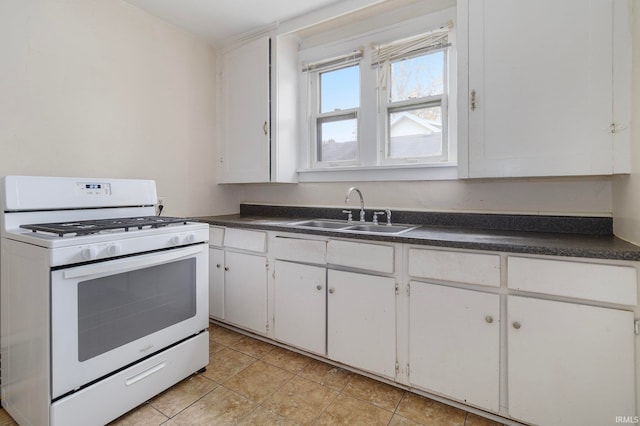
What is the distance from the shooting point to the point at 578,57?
4.97 feet

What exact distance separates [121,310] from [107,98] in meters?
1.58

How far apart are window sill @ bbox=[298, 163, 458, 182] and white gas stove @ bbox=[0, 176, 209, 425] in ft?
3.83

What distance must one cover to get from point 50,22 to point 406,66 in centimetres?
238

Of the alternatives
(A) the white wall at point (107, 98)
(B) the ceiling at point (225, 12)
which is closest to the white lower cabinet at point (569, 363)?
(B) the ceiling at point (225, 12)

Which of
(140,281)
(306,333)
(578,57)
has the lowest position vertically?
(306,333)

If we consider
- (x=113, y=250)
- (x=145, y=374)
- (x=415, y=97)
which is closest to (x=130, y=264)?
(x=113, y=250)

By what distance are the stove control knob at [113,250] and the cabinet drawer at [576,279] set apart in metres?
1.82

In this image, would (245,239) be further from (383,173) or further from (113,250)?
(383,173)

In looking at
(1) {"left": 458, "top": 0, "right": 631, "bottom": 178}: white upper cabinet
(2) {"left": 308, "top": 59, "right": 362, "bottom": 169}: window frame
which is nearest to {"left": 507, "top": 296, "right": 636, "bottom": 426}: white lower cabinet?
(1) {"left": 458, "top": 0, "right": 631, "bottom": 178}: white upper cabinet

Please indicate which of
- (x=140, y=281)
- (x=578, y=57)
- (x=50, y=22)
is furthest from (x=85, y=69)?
(x=578, y=57)

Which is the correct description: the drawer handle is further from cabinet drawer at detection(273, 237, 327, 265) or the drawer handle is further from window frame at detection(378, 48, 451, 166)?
window frame at detection(378, 48, 451, 166)

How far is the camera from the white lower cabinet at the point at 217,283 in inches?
98.4

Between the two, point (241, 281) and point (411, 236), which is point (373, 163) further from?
point (241, 281)

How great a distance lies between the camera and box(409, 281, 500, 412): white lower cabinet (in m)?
1.48
